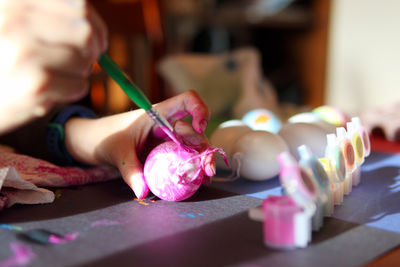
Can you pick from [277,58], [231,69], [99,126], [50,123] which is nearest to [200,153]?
[99,126]

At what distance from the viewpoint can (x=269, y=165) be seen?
27.9 inches

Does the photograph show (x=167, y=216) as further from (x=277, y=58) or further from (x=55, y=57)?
(x=277, y=58)

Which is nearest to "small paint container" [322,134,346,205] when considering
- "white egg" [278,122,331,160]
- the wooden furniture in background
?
"white egg" [278,122,331,160]

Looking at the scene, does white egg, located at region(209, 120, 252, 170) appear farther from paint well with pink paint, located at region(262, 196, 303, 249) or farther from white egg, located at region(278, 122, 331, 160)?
paint well with pink paint, located at region(262, 196, 303, 249)

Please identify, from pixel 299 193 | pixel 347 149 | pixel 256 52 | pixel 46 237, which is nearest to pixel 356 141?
pixel 347 149

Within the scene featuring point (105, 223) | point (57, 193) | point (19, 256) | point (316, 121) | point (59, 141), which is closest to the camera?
point (19, 256)

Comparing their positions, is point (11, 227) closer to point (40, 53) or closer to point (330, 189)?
point (40, 53)

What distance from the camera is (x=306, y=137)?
80cm

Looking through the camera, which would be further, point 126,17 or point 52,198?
point 126,17

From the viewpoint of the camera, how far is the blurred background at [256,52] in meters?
1.71

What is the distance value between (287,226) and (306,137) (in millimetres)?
397

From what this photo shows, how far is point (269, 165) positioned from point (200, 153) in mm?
163

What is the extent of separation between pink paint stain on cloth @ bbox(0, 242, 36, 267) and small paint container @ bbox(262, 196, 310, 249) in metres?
0.25

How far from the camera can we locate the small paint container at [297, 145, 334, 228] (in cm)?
47
